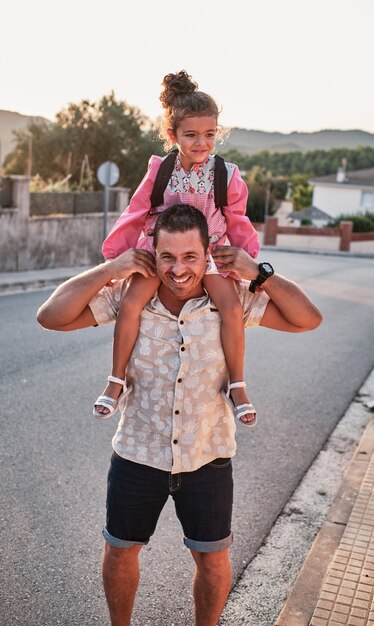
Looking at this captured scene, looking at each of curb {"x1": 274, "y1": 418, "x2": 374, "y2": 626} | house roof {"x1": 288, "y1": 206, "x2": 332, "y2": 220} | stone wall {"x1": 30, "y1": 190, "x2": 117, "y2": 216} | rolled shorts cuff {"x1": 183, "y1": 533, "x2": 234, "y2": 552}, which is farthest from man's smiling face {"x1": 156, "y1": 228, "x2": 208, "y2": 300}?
house roof {"x1": 288, "y1": 206, "x2": 332, "y2": 220}

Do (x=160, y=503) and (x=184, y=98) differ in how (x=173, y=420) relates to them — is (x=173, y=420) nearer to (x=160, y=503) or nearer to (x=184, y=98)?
(x=160, y=503)

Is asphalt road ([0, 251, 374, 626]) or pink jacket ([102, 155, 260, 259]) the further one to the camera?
asphalt road ([0, 251, 374, 626])

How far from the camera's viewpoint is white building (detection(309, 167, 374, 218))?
2413 inches

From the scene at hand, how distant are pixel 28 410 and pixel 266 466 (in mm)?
2188

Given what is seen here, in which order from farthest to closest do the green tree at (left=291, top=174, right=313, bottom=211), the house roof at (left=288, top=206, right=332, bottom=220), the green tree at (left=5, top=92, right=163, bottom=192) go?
the green tree at (left=291, top=174, right=313, bottom=211)
the house roof at (left=288, top=206, right=332, bottom=220)
the green tree at (left=5, top=92, right=163, bottom=192)

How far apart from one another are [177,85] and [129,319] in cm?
97

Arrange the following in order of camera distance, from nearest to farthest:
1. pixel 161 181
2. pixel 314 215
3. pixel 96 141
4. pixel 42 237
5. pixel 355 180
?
pixel 161 181 → pixel 42 237 → pixel 96 141 → pixel 314 215 → pixel 355 180

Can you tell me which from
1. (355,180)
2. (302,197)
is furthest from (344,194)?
(302,197)

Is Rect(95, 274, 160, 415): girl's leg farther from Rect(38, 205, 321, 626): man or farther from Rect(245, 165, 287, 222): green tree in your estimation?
Rect(245, 165, 287, 222): green tree

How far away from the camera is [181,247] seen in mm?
2658

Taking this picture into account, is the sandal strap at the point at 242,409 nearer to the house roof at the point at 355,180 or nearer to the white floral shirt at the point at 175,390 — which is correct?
the white floral shirt at the point at 175,390

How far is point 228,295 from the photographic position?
9.34ft

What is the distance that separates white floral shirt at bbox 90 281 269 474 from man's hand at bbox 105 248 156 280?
0.45ft

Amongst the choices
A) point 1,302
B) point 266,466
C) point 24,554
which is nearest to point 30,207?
point 1,302
